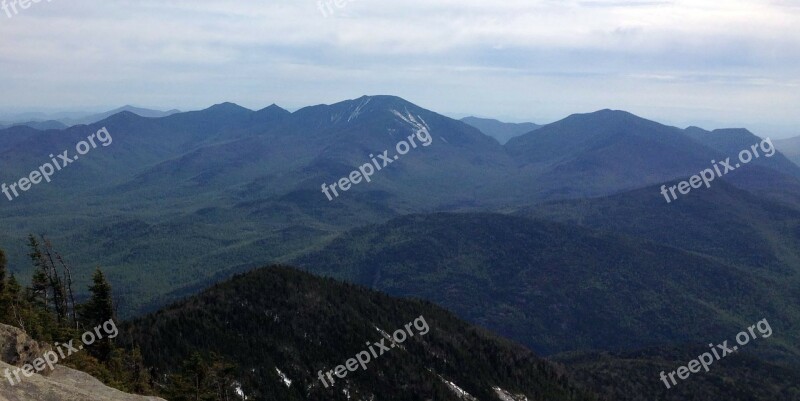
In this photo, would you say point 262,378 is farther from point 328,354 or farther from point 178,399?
point 178,399

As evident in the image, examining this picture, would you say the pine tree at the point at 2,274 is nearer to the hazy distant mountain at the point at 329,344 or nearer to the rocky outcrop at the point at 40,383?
the rocky outcrop at the point at 40,383

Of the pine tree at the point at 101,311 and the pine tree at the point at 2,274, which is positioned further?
the pine tree at the point at 101,311

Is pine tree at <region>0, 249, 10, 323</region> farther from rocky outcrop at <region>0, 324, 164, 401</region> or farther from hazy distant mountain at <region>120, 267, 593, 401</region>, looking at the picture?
hazy distant mountain at <region>120, 267, 593, 401</region>

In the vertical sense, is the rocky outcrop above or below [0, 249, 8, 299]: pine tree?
below

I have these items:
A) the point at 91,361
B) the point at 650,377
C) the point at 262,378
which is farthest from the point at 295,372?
the point at 650,377
